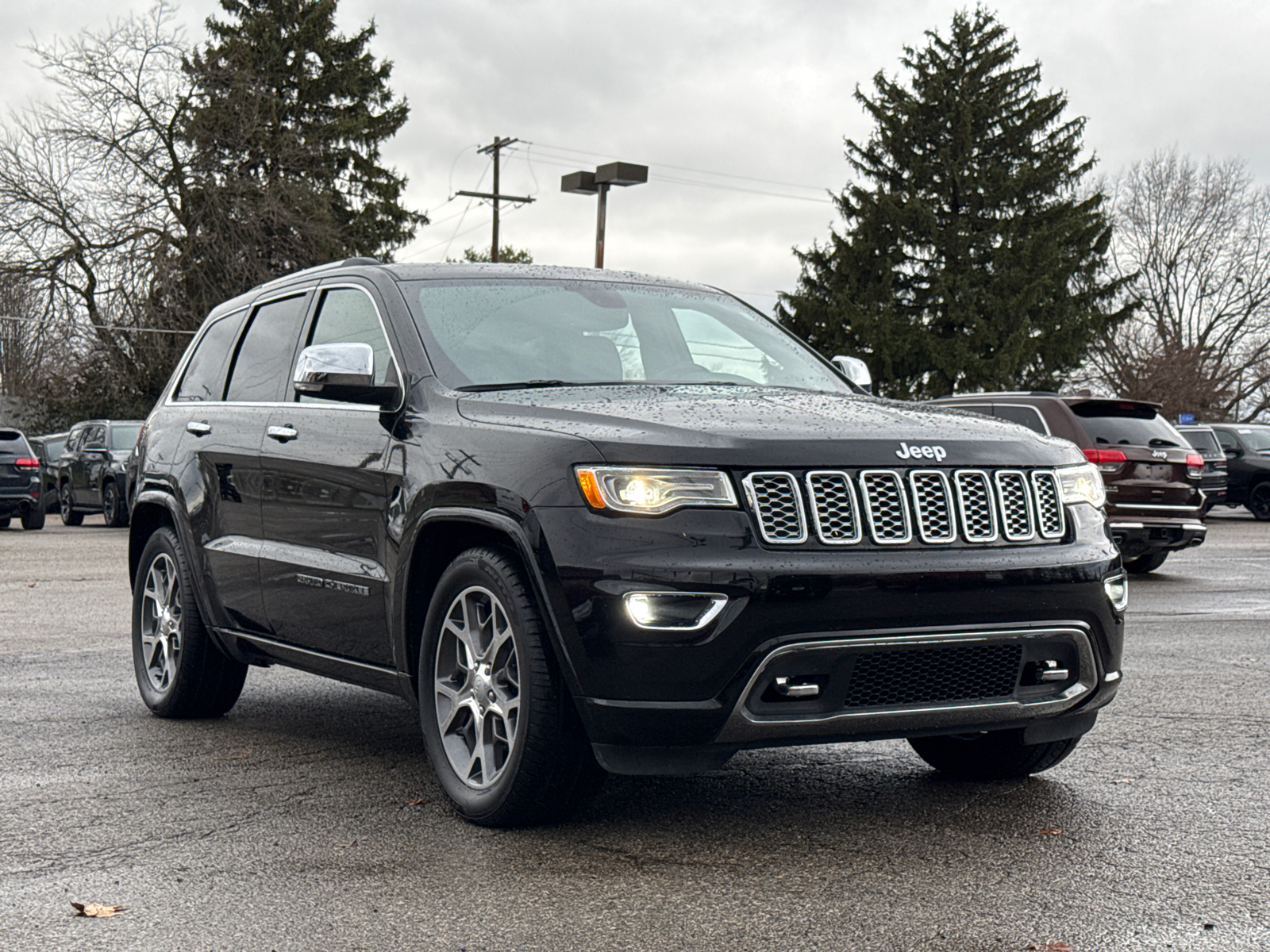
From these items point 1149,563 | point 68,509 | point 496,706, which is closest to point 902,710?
point 496,706

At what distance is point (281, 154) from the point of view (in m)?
44.0

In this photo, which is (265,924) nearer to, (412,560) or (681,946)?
(681,946)

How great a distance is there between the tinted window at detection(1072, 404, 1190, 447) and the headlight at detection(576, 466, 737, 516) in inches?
446

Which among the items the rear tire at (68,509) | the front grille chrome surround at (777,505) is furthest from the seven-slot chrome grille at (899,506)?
the rear tire at (68,509)

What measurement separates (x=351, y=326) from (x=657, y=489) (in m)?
2.04

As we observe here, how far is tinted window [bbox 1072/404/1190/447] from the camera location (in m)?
14.7

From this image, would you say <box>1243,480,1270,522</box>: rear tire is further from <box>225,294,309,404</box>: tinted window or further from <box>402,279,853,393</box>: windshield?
<box>225,294,309,404</box>: tinted window

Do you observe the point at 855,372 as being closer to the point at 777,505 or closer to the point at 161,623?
the point at 777,505

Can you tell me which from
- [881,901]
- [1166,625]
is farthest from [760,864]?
[1166,625]

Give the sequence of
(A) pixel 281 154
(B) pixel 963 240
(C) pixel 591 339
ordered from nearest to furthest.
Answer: (C) pixel 591 339 → (B) pixel 963 240 → (A) pixel 281 154

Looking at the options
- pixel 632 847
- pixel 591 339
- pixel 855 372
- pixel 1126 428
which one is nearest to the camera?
pixel 632 847

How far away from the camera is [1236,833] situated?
4598 mm

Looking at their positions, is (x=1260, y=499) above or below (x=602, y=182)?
below

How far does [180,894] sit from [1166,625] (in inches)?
324
